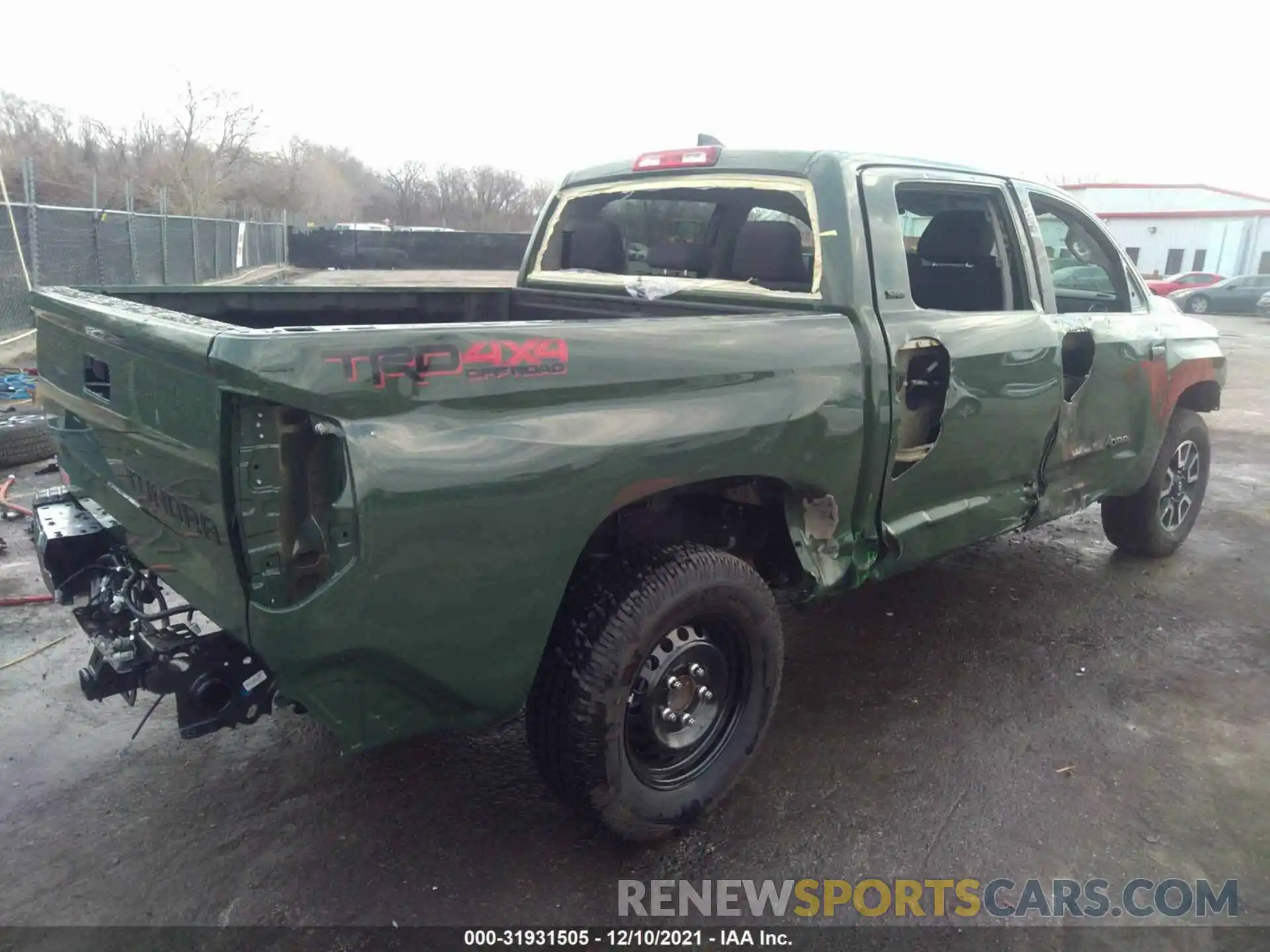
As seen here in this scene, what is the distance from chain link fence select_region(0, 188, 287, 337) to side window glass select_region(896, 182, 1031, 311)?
733 cm

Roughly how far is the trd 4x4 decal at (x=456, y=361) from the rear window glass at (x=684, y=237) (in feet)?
4.77

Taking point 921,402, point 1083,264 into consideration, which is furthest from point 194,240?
point 921,402

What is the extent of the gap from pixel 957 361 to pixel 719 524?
3.42ft

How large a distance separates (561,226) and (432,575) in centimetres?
276

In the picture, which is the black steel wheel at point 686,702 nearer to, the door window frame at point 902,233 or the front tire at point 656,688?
the front tire at point 656,688

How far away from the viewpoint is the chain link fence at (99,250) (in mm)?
10836

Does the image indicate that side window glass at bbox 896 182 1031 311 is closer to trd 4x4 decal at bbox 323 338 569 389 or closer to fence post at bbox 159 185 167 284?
trd 4x4 decal at bbox 323 338 569 389

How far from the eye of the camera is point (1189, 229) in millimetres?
37938

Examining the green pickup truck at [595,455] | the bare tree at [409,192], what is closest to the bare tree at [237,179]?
the bare tree at [409,192]

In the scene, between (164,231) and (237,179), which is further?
(237,179)

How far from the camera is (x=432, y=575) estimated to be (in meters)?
2.12

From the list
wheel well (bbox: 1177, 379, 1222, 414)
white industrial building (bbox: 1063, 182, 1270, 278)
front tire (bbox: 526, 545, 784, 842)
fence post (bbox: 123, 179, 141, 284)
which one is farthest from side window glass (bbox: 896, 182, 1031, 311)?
white industrial building (bbox: 1063, 182, 1270, 278)

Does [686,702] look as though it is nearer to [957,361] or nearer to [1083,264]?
[957,361]

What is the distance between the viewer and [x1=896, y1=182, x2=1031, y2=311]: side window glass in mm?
3875
